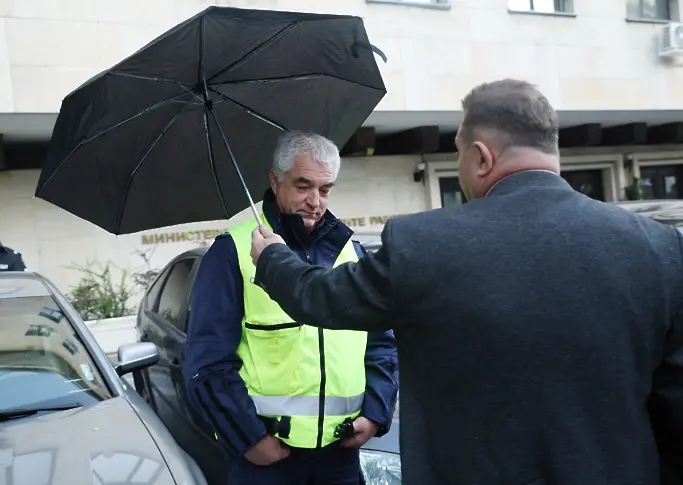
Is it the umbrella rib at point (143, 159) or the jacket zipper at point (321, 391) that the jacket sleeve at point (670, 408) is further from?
the umbrella rib at point (143, 159)

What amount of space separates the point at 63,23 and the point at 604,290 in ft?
Result: 26.5

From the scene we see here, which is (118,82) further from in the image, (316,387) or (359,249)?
(316,387)

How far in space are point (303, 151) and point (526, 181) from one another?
99 centimetres

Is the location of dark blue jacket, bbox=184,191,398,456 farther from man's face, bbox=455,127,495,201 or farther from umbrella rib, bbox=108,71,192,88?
man's face, bbox=455,127,495,201

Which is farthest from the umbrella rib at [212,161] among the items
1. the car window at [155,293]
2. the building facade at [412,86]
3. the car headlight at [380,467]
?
the building facade at [412,86]

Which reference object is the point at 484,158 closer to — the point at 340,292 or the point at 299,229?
the point at 340,292

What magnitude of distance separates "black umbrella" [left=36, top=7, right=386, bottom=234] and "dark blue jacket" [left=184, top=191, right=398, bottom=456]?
31 centimetres

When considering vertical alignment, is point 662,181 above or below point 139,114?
above

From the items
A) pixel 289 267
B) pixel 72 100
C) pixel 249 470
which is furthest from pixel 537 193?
pixel 72 100

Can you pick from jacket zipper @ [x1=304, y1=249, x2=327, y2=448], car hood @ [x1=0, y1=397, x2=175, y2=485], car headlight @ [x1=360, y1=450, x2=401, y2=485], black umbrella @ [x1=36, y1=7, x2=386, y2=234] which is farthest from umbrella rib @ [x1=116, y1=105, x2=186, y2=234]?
car headlight @ [x1=360, y1=450, x2=401, y2=485]

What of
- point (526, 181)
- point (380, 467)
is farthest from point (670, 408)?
point (380, 467)

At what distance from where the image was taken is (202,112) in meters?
2.38

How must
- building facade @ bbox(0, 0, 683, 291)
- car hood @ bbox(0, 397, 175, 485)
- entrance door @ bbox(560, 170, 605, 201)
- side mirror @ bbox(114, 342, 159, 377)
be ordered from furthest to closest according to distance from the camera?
entrance door @ bbox(560, 170, 605, 201) < building facade @ bbox(0, 0, 683, 291) < side mirror @ bbox(114, 342, 159, 377) < car hood @ bbox(0, 397, 175, 485)

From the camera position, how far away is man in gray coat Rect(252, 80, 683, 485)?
1267mm
